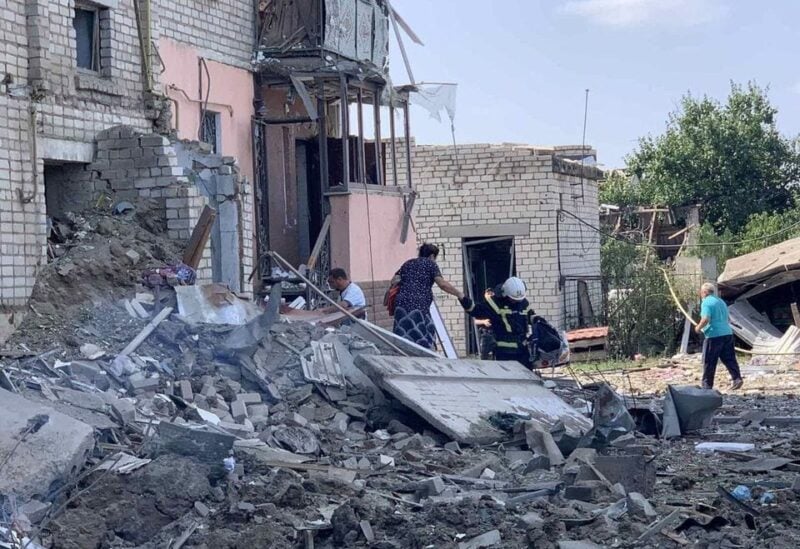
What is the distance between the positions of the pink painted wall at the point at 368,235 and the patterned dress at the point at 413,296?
4.80 m

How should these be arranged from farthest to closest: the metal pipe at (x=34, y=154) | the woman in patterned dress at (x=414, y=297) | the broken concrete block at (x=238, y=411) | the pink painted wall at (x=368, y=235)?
the pink painted wall at (x=368, y=235) < the woman in patterned dress at (x=414, y=297) < the metal pipe at (x=34, y=154) < the broken concrete block at (x=238, y=411)

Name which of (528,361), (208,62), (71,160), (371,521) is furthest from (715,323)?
(371,521)

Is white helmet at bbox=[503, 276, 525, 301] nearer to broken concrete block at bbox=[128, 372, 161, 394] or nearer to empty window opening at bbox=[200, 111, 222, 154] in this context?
broken concrete block at bbox=[128, 372, 161, 394]

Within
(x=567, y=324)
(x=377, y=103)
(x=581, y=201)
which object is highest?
(x=377, y=103)

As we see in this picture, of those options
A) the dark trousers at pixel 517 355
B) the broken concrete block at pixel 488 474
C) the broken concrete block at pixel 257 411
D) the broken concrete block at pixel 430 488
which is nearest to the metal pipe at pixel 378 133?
the dark trousers at pixel 517 355

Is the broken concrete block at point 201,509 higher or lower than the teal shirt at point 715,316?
lower

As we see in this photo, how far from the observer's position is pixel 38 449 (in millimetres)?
6801

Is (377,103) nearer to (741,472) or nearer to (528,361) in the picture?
(528,361)

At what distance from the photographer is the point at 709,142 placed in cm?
3331

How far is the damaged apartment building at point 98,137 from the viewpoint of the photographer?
10484mm

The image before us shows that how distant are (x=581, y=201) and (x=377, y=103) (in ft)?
21.6

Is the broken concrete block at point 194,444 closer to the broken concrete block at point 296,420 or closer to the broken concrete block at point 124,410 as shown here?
the broken concrete block at point 124,410

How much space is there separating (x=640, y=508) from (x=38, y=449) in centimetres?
349

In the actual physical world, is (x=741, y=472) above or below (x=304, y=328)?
below
